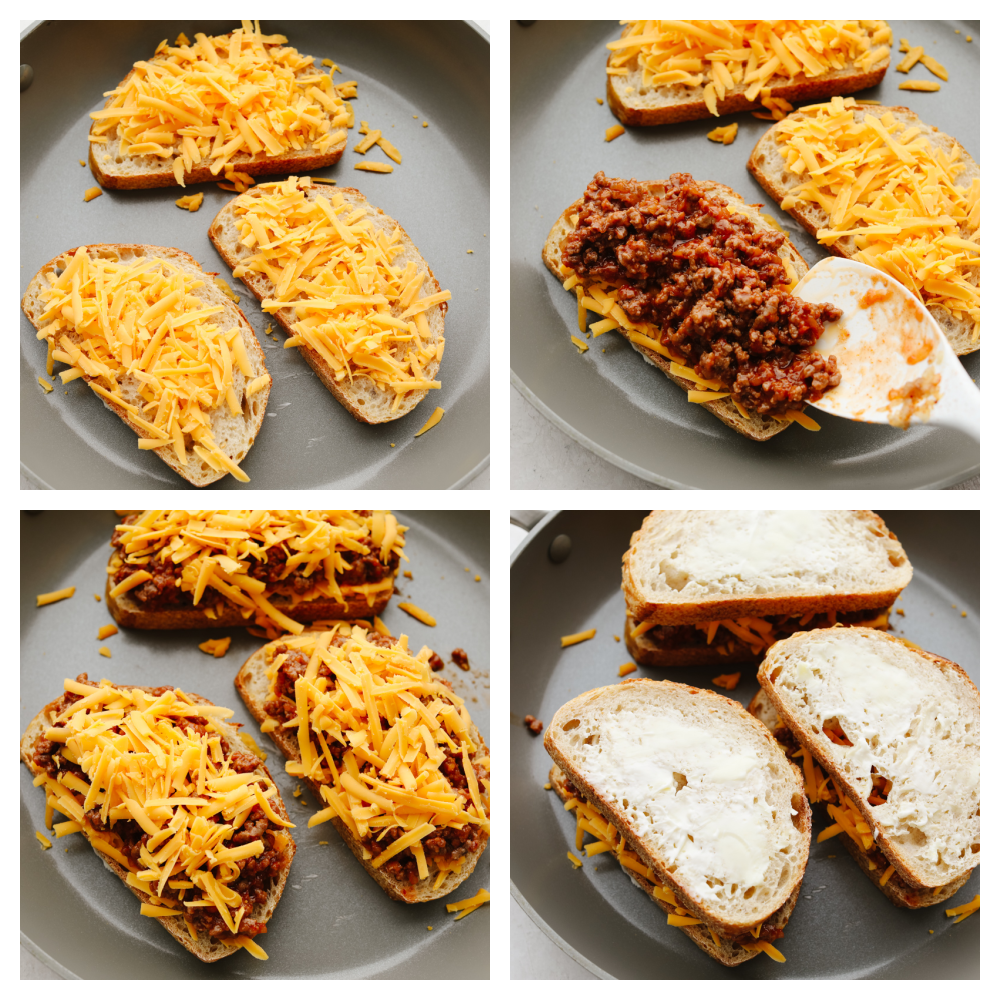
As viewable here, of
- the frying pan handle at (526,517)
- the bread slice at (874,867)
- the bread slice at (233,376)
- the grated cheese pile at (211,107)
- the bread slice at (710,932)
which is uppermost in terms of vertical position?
the grated cheese pile at (211,107)

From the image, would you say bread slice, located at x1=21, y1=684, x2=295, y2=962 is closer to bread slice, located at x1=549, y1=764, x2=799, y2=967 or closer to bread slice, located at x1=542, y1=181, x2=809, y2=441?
bread slice, located at x1=549, y1=764, x2=799, y2=967

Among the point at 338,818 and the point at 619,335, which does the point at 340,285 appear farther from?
the point at 338,818

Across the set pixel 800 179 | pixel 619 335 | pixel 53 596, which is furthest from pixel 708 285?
pixel 53 596

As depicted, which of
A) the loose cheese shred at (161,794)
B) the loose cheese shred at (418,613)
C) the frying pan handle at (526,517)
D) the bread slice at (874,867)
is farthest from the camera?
the loose cheese shred at (418,613)

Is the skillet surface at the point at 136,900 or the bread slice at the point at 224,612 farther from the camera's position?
the bread slice at the point at 224,612

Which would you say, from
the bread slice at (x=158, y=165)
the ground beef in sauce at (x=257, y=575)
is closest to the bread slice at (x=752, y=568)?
the ground beef in sauce at (x=257, y=575)

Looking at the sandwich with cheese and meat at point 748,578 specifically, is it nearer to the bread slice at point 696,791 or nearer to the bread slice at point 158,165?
the bread slice at point 696,791

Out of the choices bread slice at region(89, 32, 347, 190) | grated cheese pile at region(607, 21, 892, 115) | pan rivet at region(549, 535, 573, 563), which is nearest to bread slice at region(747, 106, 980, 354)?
grated cheese pile at region(607, 21, 892, 115)
